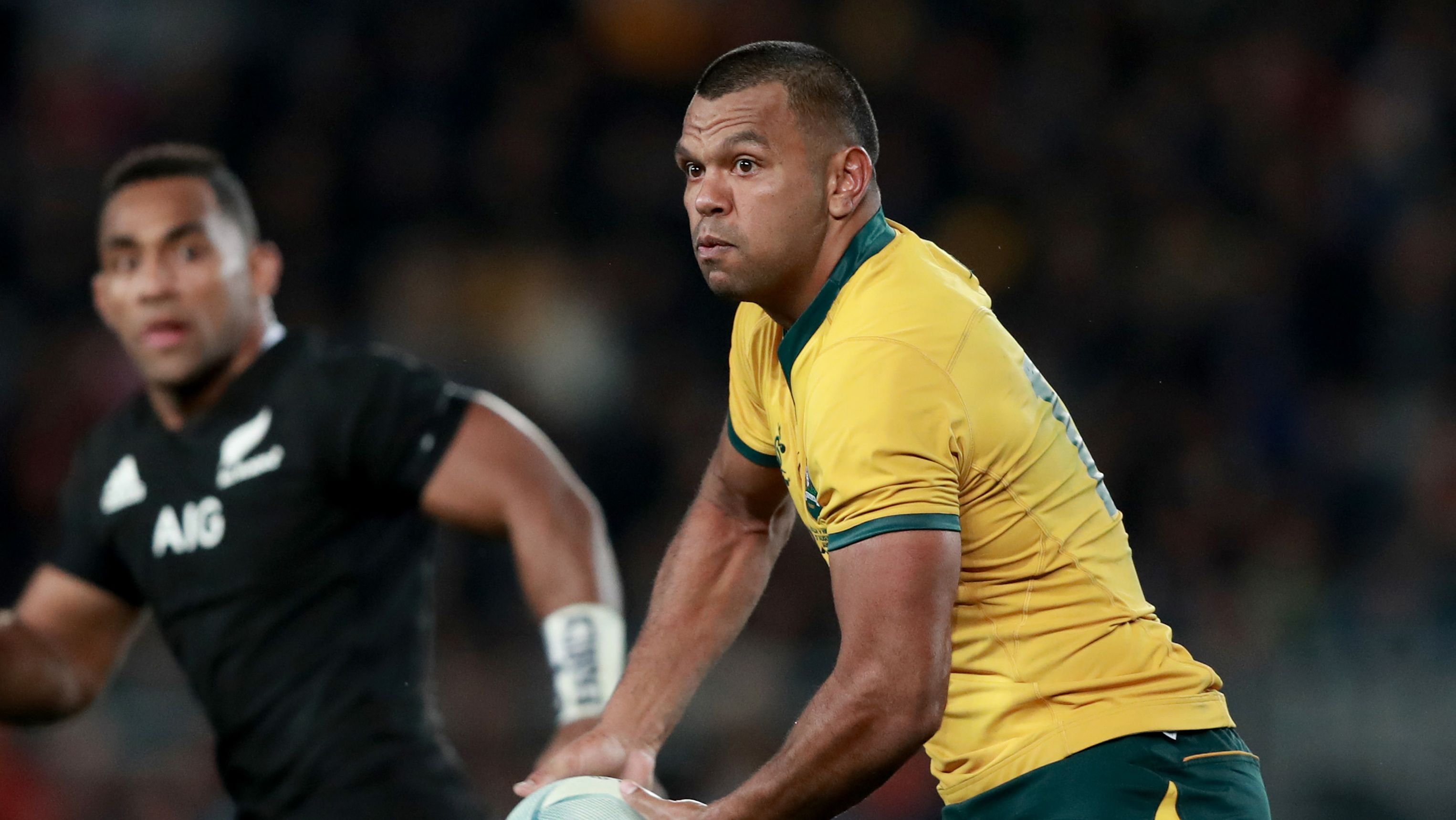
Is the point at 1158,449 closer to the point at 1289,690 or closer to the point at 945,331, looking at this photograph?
the point at 1289,690

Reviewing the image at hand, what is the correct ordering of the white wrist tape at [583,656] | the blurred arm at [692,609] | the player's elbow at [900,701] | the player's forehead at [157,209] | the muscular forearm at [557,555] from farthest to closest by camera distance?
the player's forehead at [157,209], the muscular forearm at [557,555], the white wrist tape at [583,656], the blurred arm at [692,609], the player's elbow at [900,701]

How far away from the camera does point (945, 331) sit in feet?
7.86

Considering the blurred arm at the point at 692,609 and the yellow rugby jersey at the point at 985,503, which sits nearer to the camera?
the yellow rugby jersey at the point at 985,503

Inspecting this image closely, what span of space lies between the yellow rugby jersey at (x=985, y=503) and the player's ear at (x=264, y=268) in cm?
207

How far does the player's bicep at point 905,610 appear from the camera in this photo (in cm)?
219

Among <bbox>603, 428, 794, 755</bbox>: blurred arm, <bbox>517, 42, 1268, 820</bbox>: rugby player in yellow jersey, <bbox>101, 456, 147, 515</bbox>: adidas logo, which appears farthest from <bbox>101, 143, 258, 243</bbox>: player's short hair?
<bbox>517, 42, 1268, 820</bbox>: rugby player in yellow jersey

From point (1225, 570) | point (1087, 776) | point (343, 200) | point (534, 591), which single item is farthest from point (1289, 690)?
point (343, 200)

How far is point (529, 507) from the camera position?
3.63 m

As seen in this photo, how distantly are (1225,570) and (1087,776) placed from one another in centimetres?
→ 528

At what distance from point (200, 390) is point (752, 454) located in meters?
1.72

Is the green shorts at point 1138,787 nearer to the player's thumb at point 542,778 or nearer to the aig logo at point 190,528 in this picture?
the player's thumb at point 542,778

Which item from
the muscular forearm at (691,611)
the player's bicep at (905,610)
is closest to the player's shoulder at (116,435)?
the muscular forearm at (691,611)

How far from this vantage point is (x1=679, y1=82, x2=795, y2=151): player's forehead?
2514mm

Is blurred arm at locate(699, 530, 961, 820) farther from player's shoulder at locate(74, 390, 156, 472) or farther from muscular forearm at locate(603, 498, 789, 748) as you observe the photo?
player's shoulder at locate(74, 390, 156, 472)
